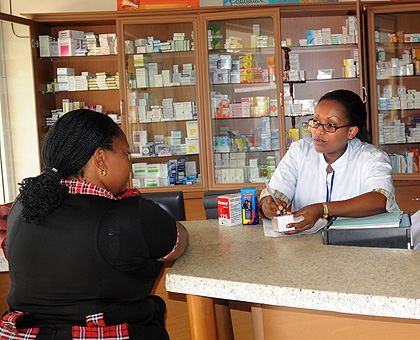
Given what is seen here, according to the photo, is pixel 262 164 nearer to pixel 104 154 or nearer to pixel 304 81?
pixel 304 81

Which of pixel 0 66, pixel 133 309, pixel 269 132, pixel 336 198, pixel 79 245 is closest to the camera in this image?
pixel 79 245

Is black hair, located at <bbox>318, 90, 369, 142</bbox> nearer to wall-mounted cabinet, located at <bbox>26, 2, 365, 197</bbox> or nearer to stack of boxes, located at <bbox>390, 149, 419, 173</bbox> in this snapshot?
wall-mounted cabinet, located at <bbox>26, 2, 365, 197</bbox>

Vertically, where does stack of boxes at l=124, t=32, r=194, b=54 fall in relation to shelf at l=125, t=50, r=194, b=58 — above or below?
above

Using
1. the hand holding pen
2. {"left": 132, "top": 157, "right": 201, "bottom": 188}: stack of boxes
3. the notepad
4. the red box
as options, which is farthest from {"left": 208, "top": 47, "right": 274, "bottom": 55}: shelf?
the notepad

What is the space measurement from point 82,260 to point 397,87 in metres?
4.56

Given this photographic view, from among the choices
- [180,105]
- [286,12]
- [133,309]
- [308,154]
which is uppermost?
[286,12]

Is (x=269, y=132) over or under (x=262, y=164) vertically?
over

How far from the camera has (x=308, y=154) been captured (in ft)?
8.63

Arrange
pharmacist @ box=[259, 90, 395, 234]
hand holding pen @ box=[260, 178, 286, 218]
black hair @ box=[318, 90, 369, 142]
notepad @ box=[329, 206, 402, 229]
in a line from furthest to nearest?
black hair @ box=[318, 90, 369, 142], pharmacist @ box=[259, 90, 395, 234], hand holding pen @ box=[260, 178, 286, 218], notepad @ box=[329, 206, 402, 229]

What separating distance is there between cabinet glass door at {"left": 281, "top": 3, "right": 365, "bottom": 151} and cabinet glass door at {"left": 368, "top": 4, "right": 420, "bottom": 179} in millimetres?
238

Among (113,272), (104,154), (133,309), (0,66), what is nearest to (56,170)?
(104,154)

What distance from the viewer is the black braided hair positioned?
135cm

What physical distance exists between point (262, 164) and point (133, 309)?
13.1 feet

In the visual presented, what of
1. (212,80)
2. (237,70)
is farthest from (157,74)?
(237,70)
